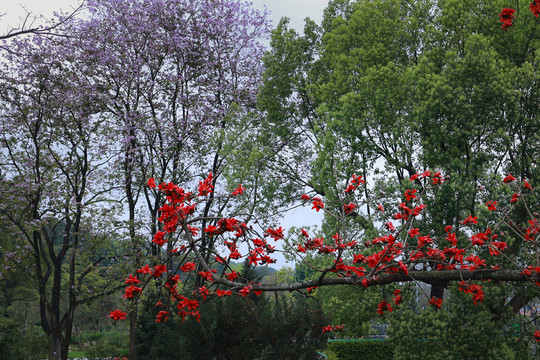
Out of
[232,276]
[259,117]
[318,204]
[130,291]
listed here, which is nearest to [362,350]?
[259,117]

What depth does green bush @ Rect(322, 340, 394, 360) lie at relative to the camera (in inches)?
715

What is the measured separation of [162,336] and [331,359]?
30.3 feet

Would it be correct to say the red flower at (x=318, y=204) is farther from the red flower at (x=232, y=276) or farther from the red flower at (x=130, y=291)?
the red flower at (x=130, y=291)

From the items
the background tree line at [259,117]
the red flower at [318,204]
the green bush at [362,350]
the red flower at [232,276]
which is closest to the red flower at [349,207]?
the red flower at [318,204]

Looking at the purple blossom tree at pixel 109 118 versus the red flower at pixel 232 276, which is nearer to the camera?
the red flower at pixel 232 276

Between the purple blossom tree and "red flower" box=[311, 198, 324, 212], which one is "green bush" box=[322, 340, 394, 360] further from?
"red flower" box=[311, 198, 324, 212]

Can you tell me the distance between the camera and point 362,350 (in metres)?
18.2

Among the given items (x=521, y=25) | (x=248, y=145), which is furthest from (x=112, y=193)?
(x=521, y=25)

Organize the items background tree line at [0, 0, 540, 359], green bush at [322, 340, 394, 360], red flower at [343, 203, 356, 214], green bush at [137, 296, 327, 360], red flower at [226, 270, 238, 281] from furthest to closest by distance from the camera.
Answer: green bush at [322, 340, 394, 360], background tree line at [0, 0, 540, 359], green bush at [137, 296, 327, 360], red flower at [343, 203, 356, 214], red flower at [226, 270, 238, 281]

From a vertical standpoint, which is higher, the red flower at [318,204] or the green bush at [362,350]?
the red flower at [318,204]

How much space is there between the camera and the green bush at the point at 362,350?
59.6 ft

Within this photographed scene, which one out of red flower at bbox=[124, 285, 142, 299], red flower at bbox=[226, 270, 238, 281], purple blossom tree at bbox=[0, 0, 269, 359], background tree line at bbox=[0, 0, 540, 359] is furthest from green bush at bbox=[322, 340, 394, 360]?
red flower at bbox=[124, 285, 142, 299]

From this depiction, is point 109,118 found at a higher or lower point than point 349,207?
higher

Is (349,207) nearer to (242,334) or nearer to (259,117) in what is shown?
(242,334)
